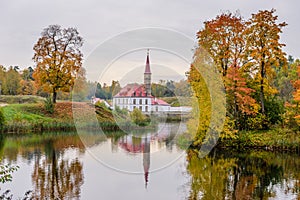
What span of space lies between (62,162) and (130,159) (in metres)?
2.98

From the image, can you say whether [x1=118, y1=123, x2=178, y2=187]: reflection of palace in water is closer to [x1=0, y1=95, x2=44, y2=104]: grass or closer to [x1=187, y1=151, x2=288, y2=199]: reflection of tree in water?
[x1=187, y1=151, x2=288, y2=199]: reflection of tree in water

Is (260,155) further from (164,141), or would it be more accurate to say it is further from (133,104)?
(133,104)

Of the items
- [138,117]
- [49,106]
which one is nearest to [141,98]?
[138,117]

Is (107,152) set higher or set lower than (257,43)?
lower

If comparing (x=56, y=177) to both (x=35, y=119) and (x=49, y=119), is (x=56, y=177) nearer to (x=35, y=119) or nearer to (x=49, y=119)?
(x=35, y=119)

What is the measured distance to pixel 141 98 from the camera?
18.6 meters

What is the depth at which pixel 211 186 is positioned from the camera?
12.4m

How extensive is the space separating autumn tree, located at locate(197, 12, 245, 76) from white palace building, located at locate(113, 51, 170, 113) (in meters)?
5.04

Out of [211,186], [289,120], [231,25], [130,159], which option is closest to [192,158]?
[130,159]

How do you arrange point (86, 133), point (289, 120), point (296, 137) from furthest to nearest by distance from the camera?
point (86, 133)
point (289, 120)
point (296, 137)

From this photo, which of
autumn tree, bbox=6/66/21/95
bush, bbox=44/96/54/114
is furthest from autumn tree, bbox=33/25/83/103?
autumn tree, bbox=6/66/21/95

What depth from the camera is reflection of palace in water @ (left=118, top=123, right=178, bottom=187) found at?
16.9m

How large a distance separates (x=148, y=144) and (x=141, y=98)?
7.90 feet

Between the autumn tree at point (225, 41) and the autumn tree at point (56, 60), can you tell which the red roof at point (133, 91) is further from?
the autumn tree at point (56, 60)
